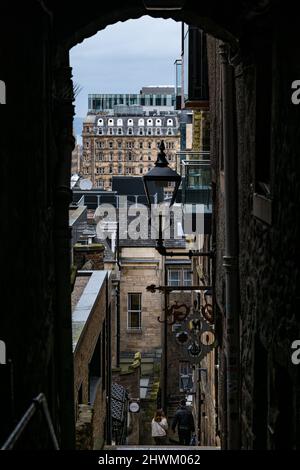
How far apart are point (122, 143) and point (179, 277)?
3826 inches

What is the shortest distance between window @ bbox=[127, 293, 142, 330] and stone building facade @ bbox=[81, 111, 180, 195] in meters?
90.3

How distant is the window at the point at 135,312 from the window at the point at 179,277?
142 inches

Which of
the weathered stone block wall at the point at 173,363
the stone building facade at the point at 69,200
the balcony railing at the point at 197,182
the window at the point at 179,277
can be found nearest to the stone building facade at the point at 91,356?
the balcony railing at the point at 197,182

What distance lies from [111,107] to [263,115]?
15819 centimetres

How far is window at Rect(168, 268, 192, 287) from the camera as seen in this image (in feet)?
120

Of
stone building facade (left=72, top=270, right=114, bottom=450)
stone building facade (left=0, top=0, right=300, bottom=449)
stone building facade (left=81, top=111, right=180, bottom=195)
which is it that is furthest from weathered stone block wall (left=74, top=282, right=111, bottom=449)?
stone building facade (left=81, top=111, right=180, bottom=195)

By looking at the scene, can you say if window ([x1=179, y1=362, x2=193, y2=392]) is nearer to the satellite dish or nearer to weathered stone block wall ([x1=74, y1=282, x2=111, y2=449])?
weathered stone block wall ([x1=74, y1=282, x2=111, y2=449])

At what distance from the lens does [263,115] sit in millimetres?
7949

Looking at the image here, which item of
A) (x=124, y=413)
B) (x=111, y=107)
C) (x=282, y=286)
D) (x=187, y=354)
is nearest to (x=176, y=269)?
(x=124, y=413)

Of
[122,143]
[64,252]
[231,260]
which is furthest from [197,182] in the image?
[122,143]

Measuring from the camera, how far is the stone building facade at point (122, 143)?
131500mm
